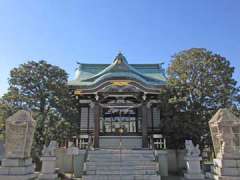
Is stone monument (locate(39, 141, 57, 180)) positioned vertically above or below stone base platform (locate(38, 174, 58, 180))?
above

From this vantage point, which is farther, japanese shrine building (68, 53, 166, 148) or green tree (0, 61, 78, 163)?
japanese shrine building (68, 53, 166, 148)

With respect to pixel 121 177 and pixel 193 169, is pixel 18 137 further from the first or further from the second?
pixel 193 169

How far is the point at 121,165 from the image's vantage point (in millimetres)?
13609

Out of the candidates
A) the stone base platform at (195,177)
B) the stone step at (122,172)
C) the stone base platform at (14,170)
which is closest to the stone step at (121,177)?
the stone step at (122,172)

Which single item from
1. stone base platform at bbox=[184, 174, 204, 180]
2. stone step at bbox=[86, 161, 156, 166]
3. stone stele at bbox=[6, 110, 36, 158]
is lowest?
stone base platform at bbox=[184, 174, 204, 180]

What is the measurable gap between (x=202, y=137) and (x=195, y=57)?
518 centimetres

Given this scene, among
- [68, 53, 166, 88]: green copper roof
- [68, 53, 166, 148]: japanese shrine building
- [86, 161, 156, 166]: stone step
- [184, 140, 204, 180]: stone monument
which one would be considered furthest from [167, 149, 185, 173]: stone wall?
[68, 53, 166, 88]: green copper roof

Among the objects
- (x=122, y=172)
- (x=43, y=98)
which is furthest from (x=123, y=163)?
(x=43, y=98)

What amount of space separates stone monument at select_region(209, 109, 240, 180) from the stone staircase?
13.4 feet

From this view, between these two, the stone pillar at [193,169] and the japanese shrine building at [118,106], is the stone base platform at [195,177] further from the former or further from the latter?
the japanese shrine building at [118,106]

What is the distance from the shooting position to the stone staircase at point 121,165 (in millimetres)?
12586

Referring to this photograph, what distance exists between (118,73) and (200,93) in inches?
255

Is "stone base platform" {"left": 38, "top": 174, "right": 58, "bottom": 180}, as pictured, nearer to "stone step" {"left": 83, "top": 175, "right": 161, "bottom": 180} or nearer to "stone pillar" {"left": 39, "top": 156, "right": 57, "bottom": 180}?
"stone pillar" {"left": 39, "top": 156, "right": 57, "bottom": 180}

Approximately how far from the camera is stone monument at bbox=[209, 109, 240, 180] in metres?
8.96
